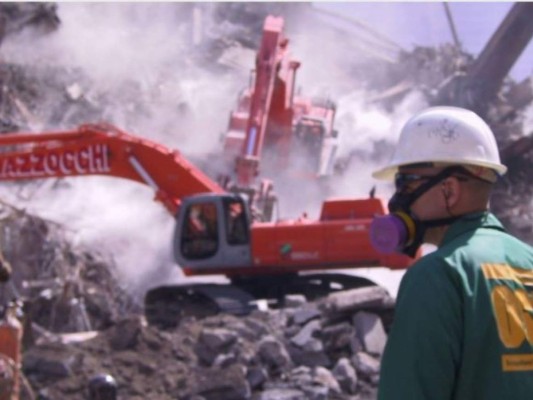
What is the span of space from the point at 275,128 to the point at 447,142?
13.0 meters

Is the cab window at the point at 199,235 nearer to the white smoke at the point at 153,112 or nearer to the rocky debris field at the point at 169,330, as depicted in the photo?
the rocky debris field at the point at 169,330

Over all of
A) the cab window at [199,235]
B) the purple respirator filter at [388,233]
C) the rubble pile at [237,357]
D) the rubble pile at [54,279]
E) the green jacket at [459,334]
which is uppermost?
the purple respirator filter at [388,233]

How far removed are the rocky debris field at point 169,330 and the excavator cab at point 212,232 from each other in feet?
3.15

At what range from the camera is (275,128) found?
15.4 meters

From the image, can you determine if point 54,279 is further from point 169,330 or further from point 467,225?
point 467,225

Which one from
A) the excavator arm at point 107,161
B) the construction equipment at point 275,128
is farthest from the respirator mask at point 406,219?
the construction equipment at point 275,128

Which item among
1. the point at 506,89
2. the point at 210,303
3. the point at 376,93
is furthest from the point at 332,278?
the point at 376,93

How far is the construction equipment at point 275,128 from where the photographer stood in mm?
12570

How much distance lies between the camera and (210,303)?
11.5 meters

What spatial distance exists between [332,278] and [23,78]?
9096mm

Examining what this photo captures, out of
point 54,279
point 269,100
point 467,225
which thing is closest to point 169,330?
point 54,279

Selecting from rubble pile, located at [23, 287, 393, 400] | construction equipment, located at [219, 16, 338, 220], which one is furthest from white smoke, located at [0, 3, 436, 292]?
rubble pile, located at [23, 287, 393, 400]

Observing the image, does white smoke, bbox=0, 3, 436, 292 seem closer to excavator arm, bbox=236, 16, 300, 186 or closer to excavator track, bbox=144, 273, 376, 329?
excavator arm, bbox=236, 16, 300, 186

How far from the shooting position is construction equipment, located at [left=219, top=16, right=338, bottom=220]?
41.2 ft
